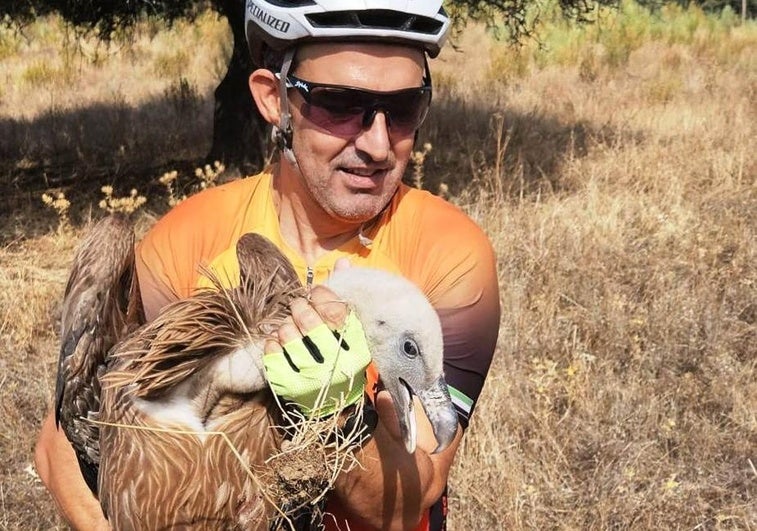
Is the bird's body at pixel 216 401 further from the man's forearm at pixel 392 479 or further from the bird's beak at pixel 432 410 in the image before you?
the man's forearm at pixel 392 479

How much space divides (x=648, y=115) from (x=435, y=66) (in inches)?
236

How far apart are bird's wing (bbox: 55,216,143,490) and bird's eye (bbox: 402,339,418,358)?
0.98 metres

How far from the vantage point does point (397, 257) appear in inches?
99.0

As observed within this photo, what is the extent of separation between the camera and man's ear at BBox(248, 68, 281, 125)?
2693 millimetres

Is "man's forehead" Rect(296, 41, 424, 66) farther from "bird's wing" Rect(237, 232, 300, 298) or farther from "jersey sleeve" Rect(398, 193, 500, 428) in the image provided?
"bird's wing" Rect(237, 232, 300, 298)

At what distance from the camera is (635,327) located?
5.71 metres

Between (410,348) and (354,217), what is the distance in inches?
29.7

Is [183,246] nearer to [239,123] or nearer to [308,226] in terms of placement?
[308,226]

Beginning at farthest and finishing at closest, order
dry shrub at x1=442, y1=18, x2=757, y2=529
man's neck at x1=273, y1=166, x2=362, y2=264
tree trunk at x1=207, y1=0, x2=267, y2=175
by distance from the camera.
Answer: tree trunk at x1=207, y1=0, x2=267, y2=175
dry shrub at x1=442, y1=18, x2=757, y2=529
man's neck at x1=273, y1=166, x2=362, y2=264

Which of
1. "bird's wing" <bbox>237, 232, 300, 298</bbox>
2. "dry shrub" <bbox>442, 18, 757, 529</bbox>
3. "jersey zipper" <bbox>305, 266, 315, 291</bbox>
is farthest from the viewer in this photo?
"dry shrub" <bbox>442, 18, 757, 529</bbox>

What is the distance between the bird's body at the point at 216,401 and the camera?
1835 mm

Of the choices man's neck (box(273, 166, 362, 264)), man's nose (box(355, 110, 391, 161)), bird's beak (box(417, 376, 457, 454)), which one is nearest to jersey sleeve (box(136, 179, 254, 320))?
man's neck (box(273, 166, 362, 264))

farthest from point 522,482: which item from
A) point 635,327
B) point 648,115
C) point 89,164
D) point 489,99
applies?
point 489,99

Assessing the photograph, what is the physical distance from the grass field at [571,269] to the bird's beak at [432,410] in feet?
7.84
